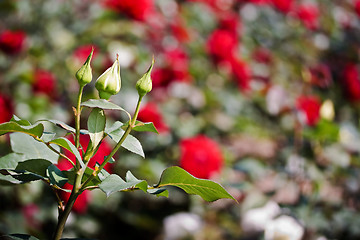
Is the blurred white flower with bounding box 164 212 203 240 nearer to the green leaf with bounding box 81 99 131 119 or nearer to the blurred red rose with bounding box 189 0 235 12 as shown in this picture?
the green leaf with bounding box 81 99 131 119

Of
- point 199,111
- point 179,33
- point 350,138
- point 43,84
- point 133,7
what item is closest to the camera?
point 350,138

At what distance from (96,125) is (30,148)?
0.08m

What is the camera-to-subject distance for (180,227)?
1174 mm

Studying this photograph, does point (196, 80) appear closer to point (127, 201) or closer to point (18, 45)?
point (127, 201)

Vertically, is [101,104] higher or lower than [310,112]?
lower

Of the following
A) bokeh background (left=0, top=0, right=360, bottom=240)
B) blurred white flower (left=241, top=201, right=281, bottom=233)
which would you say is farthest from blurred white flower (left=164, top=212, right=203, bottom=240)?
blurred white flower (left=241, top=201, right=281, bottom=233)

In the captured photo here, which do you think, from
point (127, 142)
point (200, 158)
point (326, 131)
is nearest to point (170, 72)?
point (200, 158)

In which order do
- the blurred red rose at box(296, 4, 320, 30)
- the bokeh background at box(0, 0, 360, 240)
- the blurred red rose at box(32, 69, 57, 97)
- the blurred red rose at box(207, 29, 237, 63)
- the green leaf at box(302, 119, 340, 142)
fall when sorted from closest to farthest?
the green leaf at box(302, 119, 340, 142) → the bokeh background at box(0, 0, 360, 240) → the blurred red rose at box(32, 69, 57, 97) → the blurred red rose at box(207, 29, 237, 63) → the blurred red rose at box(296, 4, 320, 30)

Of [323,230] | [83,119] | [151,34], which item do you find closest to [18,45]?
[83,119]

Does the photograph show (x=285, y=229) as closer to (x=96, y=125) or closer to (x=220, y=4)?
(x=96, y=125)

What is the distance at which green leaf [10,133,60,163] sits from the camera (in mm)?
398

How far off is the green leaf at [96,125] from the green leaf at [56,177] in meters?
0.04

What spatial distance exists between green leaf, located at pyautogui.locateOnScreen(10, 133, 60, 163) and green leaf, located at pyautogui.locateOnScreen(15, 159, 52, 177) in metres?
0.03

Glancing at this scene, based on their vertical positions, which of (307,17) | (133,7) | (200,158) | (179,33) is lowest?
(200,158)
